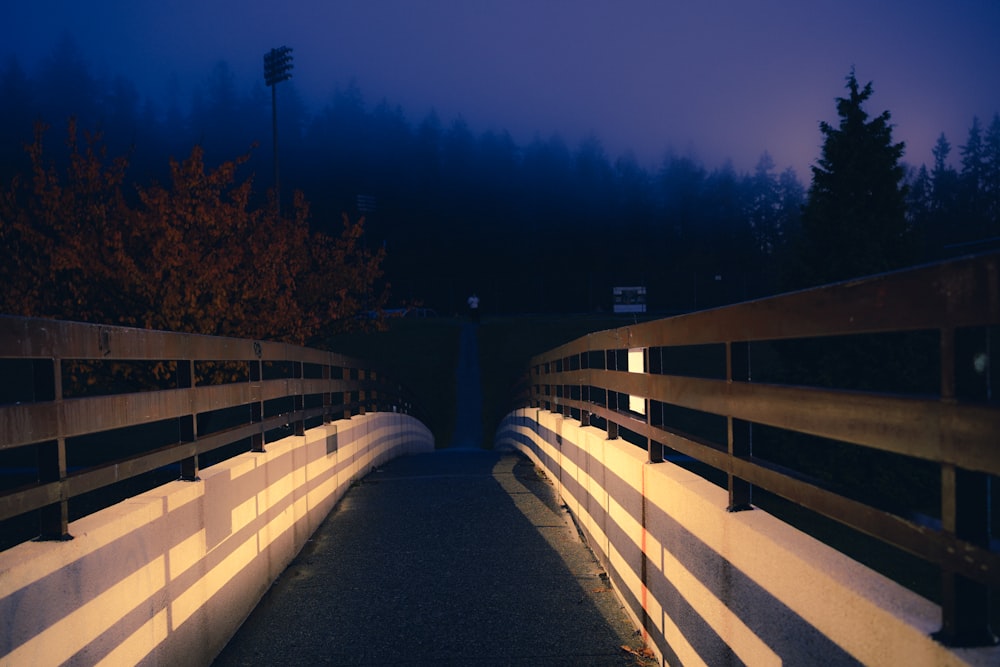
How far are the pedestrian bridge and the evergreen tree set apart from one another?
57.1 ft

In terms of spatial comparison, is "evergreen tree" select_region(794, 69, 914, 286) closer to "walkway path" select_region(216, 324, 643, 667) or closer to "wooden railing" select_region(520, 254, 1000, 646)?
"walkway path" select_region(216, 324, 643, 667)

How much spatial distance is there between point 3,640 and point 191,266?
1417cm

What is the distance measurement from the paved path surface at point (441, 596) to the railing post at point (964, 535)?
8.60 feet

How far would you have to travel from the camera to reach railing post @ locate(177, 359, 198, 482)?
169 inches

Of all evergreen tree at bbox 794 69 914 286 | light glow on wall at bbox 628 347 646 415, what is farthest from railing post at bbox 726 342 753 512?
evergreen tree at bbox 794 69 914 286

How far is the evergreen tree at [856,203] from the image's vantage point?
72.5 feet

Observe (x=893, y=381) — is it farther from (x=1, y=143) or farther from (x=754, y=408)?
(x=1, y=143)

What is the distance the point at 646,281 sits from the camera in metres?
86.6

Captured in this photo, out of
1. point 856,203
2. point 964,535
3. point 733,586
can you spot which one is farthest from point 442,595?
point 856,203

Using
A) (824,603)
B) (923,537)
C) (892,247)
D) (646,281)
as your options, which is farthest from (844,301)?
(646,281)

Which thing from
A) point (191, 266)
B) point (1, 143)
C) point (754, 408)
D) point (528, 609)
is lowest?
point (528, 609)

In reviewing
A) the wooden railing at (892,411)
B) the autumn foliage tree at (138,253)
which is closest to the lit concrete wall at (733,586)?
the wooden railing at (892,411)

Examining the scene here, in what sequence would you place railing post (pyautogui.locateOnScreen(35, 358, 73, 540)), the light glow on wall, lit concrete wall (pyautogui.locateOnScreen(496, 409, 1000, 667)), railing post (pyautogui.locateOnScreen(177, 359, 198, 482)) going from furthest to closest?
the light glow on wall, railing post (pyautogui.locateOnScreen(177, 359, 198, 482)), railing post (pyautogui.locateOnScreen(35, 358, 73, 540)), lit concrete wall (pyautogui.locateOnScreen(496, 409, 1000, 667))

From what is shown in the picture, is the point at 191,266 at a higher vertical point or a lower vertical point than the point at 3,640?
higher
